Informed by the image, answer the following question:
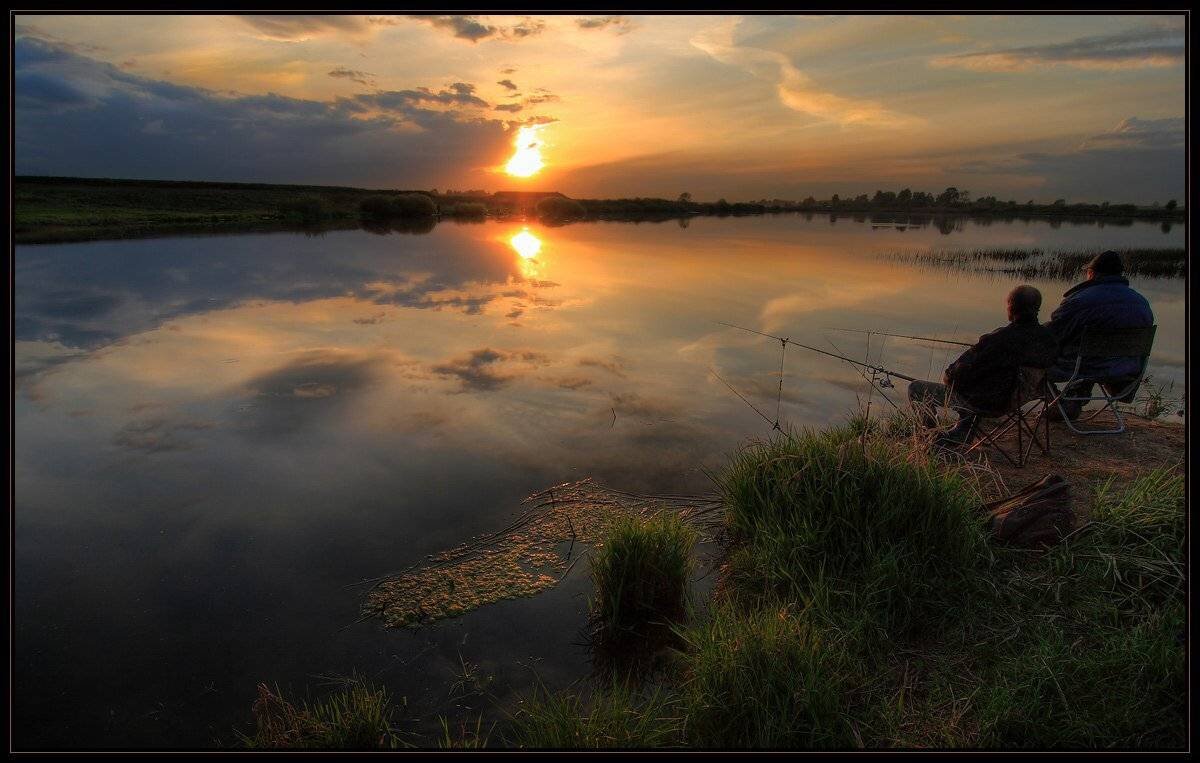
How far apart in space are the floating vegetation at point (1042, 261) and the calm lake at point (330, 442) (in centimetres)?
232

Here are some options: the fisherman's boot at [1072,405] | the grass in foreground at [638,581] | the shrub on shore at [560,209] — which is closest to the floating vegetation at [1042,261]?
the fisherman's boot at [1072,405]

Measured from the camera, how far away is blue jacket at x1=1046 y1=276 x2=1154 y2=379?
6203mm

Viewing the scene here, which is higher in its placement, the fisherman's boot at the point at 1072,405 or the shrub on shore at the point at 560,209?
the shrub on shore at the point at 560,209

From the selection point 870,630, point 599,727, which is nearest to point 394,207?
point 870,630

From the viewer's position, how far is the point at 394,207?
59.9m

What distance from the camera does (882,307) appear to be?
695 inches

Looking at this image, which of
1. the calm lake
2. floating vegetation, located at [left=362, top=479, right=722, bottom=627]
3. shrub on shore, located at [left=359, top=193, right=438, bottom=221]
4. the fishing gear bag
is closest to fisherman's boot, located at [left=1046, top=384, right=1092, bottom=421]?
the calm lake

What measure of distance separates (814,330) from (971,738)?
12.8 m

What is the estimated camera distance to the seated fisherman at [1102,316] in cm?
621

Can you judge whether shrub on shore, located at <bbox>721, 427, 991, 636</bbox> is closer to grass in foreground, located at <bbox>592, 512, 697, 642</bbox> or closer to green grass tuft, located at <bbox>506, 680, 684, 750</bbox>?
grass in foreground, located at <bbox>592, 512, 697, 642</bbox>

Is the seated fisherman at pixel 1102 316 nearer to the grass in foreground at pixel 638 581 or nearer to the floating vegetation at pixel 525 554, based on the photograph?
the floating vegetation at pixel 525 554

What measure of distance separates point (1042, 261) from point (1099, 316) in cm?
2381

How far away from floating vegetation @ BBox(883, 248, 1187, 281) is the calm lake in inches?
91.3

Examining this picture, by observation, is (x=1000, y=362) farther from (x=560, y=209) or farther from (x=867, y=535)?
(x=560, y=209)
